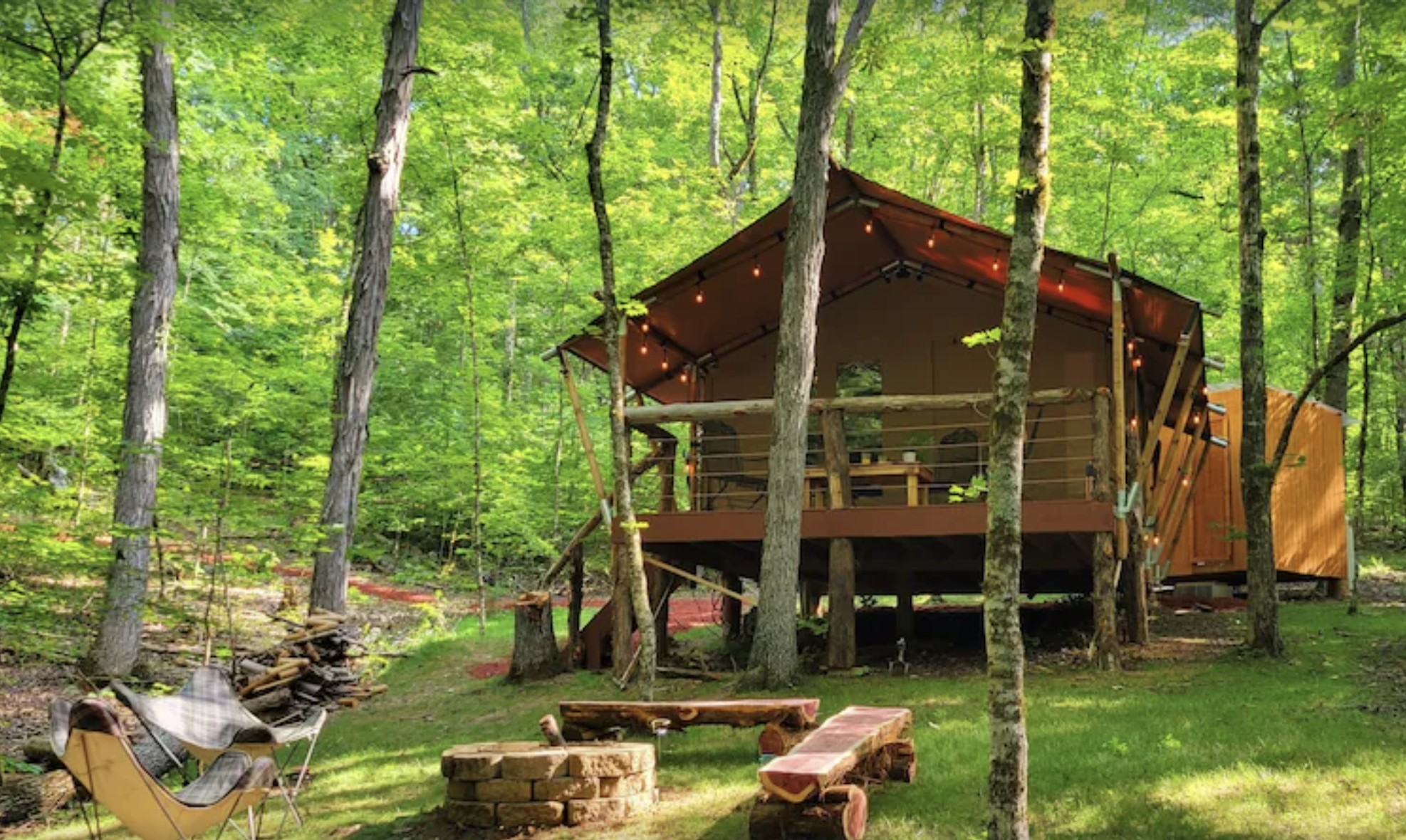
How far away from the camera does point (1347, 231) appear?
15.4 metres

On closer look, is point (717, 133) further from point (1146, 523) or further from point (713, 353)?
point (1146, 523)

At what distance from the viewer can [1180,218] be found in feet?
61.9

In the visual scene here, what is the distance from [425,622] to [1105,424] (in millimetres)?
11766

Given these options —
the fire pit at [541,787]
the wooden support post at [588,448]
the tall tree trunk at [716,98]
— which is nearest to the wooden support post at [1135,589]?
the wooden support post at [588,448]

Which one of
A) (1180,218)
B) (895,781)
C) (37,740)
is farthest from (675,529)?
(1180,218)

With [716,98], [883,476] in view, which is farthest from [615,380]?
[716,98]

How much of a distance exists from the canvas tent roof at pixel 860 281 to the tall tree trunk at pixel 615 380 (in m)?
2.11

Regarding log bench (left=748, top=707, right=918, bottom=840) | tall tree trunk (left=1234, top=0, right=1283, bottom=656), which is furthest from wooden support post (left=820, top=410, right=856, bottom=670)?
log bench (left=748, top=707, right=918, bottom=840)

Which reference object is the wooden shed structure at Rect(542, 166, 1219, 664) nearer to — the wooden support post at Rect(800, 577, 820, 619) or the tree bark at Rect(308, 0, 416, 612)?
the wooden support post at Rect(800, 577, 820, 619)

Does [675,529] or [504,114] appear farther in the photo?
[504,114]

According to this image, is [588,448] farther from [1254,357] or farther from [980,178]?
[980,178]

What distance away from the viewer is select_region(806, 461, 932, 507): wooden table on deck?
1073 centimetres

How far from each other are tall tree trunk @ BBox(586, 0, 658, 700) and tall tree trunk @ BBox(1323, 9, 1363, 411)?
7109 millimetres

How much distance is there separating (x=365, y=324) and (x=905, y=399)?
6.74m
